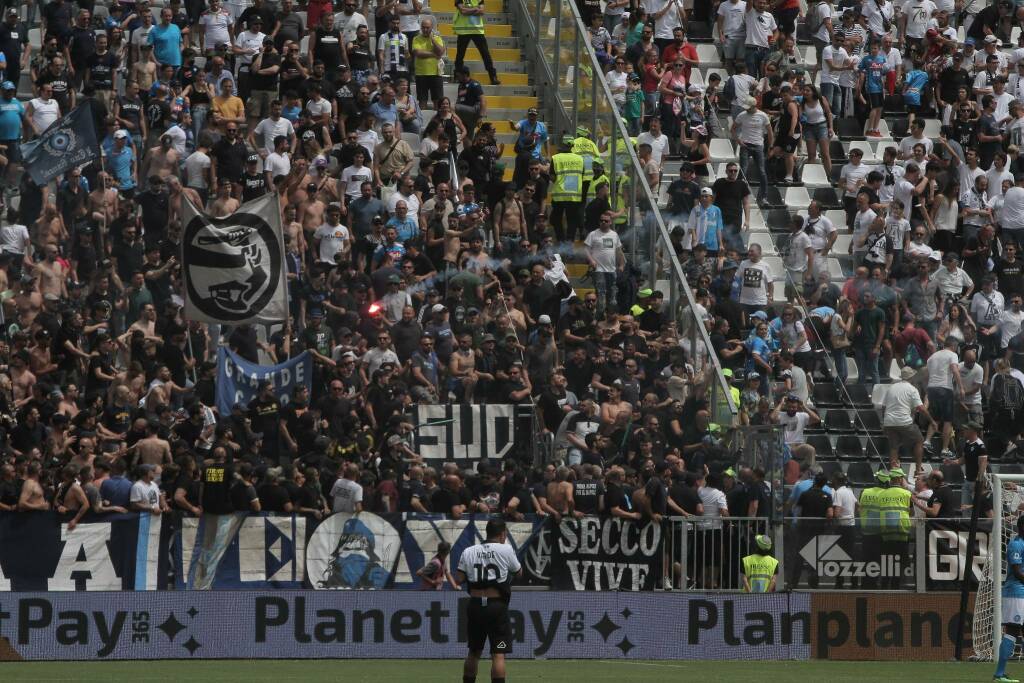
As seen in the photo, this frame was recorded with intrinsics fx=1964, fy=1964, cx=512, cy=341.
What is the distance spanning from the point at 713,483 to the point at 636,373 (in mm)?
2452

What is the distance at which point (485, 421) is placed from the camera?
81.9 feet

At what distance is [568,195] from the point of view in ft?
94.7

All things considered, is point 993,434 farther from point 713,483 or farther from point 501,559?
point 501,559

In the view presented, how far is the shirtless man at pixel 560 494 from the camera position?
78.3ft

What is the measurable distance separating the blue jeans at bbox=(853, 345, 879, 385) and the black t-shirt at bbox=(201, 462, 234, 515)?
30.6 feet

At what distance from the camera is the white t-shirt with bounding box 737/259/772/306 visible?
27641mm

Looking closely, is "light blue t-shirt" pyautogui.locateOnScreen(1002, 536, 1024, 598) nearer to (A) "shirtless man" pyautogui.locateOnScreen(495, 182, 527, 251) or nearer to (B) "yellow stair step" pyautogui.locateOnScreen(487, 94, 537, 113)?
(A) "shirtless man" pyautogui.locateOnScreen(495, 182, 527, 251)

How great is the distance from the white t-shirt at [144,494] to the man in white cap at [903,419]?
10.1 meters

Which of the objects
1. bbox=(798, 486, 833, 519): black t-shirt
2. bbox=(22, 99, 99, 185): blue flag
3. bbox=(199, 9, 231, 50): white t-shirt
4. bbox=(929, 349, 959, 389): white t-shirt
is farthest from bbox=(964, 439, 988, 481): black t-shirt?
bbox=(199, 9, 231, 50): white t-shirt

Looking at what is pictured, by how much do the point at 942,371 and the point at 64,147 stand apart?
1245cm

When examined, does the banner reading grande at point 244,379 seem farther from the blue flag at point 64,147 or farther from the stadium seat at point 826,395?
the stadium seat at point 826,395

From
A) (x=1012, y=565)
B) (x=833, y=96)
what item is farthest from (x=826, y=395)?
(x=1012, y=565)

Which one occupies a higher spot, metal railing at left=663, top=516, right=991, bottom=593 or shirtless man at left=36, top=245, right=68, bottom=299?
shirtless man at left=36, top=245, right=68, bottom=299

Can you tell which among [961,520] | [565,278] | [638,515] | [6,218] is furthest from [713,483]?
[6,218]
